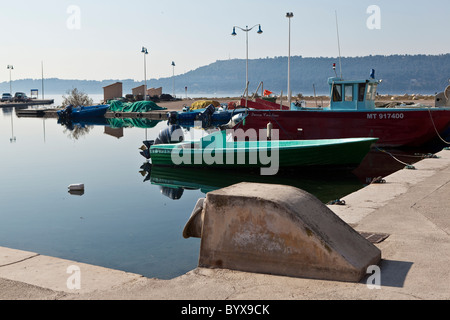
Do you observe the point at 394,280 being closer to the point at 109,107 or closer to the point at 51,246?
the point at 51,246

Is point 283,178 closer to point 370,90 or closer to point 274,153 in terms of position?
point 274,153

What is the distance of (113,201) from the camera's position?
1581 cm

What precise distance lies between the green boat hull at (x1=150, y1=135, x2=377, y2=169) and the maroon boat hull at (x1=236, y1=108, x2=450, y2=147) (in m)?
5.44

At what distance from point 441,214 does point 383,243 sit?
89.7 inches

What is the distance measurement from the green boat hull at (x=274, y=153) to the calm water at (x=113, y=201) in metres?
0.51

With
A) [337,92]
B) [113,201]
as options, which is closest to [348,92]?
[337,92]

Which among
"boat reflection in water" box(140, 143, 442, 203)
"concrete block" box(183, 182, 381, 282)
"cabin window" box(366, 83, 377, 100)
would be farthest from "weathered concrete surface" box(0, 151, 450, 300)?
"cabin window" box(366, 83, 377, 100)

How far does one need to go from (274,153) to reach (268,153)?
22cm

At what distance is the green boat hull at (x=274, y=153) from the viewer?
18781mm

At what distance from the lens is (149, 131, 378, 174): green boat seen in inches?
740

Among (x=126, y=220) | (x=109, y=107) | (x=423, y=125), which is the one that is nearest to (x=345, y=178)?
(x=423, y=125)

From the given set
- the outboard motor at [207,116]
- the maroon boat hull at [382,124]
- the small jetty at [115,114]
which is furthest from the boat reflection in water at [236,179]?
the small jetty at [115,114]

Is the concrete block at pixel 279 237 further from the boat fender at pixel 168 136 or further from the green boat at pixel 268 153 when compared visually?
the boat fender at pixel 168 136

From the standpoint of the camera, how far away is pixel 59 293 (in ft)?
19.6
